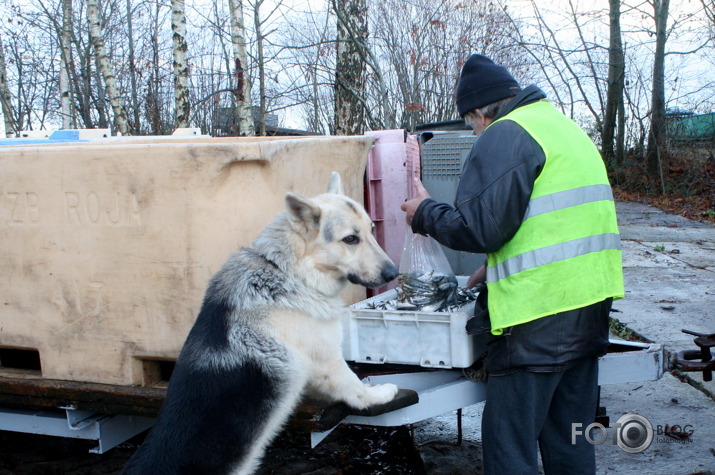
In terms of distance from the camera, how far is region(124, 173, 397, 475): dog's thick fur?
7.56 ft

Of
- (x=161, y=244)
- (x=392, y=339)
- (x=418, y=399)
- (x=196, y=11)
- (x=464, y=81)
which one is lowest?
(x=418, y=399)

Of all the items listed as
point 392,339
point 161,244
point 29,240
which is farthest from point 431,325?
point 29,240

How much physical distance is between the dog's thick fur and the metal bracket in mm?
943

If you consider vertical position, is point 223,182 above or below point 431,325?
above

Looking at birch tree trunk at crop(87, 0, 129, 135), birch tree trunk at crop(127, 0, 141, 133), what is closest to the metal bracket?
birch tree trunk at crop(87, 0, 129, 135)

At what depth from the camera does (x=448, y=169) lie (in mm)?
4207

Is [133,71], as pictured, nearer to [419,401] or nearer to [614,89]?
[614,89]

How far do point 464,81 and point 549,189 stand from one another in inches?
24.8

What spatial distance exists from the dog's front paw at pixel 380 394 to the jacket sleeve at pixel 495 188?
28.2 inches

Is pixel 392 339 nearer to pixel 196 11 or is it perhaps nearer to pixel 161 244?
pixel 161 244

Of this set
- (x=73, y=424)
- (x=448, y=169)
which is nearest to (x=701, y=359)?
(x=448, y=169)

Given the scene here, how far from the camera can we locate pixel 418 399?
278 cm

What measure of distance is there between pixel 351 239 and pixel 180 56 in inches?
342

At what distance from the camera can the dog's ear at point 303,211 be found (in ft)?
8.27
